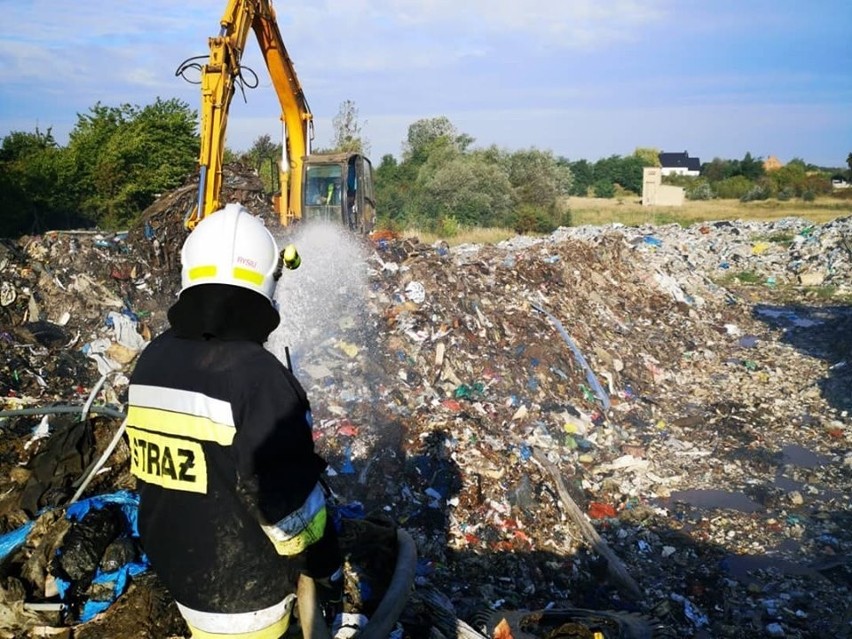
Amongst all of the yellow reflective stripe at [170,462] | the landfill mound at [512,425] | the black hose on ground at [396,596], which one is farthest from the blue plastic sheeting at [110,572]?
the black hose on ground at [396,596]

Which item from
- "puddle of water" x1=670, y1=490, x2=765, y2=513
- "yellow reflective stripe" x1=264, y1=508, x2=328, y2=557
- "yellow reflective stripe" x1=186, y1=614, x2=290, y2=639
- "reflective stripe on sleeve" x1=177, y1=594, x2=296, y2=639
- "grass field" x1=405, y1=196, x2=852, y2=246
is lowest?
"puddle of water" x1=670, y1=490, x2=765, y2=513

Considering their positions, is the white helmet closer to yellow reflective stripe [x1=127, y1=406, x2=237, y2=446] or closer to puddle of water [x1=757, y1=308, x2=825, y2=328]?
yellow reflective stripe [x1=127, y1=406, x2=237, y2=446]

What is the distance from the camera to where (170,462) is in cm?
162

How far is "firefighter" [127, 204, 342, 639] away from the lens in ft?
5.04

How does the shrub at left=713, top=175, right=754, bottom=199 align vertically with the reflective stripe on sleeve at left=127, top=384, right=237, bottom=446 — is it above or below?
above

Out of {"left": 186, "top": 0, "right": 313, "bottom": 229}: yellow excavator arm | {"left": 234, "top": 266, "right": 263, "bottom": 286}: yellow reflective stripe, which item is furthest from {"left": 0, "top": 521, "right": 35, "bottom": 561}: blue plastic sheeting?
{"left": 186, "top": 0, "right": 313, "bottom": 229}: yellow excavator arm

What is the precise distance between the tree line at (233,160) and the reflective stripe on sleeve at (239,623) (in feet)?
37.3

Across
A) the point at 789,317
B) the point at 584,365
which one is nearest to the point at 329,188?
the point at 584,365

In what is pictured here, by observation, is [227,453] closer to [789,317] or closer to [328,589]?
[328,589]

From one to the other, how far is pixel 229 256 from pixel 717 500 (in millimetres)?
5733

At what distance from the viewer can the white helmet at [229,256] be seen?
1674mm

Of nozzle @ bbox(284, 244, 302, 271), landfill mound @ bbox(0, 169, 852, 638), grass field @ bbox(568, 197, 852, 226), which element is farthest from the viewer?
grass field @ bbox(568, 197, 852, 226)

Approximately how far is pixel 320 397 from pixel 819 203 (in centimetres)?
3416

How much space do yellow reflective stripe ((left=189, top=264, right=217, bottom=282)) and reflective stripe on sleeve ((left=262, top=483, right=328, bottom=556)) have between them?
57 centimetres
